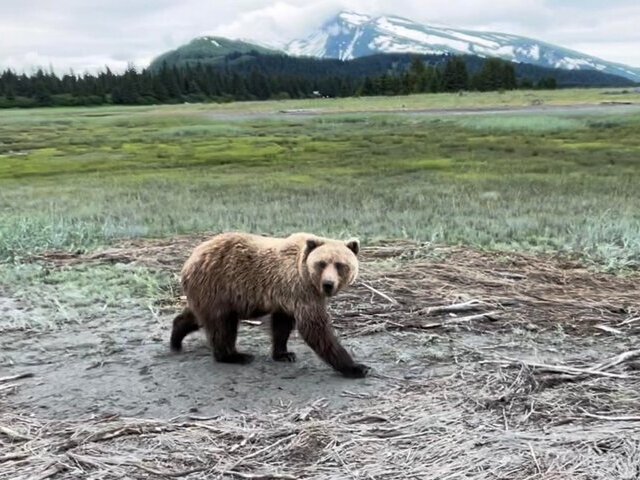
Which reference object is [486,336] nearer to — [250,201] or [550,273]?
[550,273]

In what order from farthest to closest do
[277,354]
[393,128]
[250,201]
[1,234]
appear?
1. [393,128]
2. [250,201]
3. [1,234]
4. [277,354]

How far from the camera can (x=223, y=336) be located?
675cm

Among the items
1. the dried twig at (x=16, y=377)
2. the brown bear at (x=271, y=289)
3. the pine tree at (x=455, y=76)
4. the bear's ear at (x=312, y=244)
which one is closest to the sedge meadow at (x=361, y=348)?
the dried twig at (x=16, y=377)

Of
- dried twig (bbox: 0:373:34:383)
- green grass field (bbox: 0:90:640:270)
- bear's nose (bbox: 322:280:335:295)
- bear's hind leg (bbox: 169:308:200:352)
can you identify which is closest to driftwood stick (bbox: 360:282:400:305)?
bear's hind leg (bbox: 169:308:200:352)

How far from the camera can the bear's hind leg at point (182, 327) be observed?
7105 mm

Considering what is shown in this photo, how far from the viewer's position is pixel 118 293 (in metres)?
9.05

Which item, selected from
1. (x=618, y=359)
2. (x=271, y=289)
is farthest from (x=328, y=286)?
(x=618, y=359)

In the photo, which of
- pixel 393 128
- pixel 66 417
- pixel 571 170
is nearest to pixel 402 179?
pixel 571 170

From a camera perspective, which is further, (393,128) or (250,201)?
(393,128)

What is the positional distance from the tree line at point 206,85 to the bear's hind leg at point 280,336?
100532 mm

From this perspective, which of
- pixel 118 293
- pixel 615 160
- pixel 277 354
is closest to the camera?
pixel 277 354

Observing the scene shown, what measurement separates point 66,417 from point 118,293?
11.1 ft

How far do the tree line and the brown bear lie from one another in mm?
100301

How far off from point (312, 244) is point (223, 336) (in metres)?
1.12
